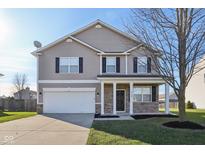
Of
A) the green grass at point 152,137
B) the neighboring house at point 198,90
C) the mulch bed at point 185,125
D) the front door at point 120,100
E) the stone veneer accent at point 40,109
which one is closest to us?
the green grass at point 152,137

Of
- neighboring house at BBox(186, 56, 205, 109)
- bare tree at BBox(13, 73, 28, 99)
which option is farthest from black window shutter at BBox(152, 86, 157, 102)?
bare tree at BBox(13, 73, 28, 99)

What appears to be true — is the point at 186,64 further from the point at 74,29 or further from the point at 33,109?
the point at 33,109

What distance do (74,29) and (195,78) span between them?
732 inches

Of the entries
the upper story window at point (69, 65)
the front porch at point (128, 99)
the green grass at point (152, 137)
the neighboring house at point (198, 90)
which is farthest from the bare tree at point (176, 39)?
the neighboring house at point (198, 90)

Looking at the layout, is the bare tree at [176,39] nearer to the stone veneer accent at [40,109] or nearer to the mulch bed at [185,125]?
the mulch bed at [185,125]

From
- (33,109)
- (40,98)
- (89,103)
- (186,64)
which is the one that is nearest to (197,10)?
(186,64)

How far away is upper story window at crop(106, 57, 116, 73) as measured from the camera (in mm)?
23516

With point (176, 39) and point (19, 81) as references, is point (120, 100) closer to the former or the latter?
point (176, 39)

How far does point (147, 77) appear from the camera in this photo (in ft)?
71.4

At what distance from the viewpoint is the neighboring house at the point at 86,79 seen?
23.3 metres

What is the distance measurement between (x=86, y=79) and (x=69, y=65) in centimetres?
195

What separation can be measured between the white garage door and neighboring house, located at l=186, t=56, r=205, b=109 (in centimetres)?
1573

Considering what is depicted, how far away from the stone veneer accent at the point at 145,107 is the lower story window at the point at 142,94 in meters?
0.38
